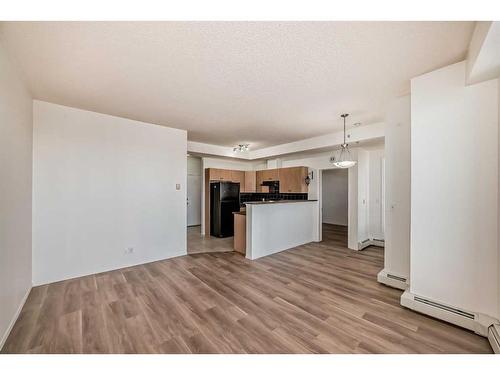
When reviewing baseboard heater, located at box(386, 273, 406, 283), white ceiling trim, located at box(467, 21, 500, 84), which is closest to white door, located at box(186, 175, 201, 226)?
baseboard heater, located at box(386, 273, 406, 283)

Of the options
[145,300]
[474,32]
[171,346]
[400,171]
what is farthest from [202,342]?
[474,32]

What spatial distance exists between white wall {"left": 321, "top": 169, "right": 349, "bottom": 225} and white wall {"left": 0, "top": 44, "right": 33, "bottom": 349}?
25.5ft

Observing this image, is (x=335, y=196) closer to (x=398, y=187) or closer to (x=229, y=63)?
(x=398, y=187)

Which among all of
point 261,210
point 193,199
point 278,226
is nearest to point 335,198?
point 278,226

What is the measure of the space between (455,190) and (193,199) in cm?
687

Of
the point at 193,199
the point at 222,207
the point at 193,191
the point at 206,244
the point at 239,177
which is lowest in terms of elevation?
the point at 206,244

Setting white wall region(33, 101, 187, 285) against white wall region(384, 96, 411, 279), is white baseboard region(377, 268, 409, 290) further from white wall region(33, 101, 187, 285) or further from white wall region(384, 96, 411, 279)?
white wall region(33, 101, 187, 285)

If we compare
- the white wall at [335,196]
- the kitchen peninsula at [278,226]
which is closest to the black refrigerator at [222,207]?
the kitchen peninsula at [278,226]

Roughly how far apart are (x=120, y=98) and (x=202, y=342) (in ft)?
10.1

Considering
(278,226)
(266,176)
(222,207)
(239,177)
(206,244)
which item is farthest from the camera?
(239,177)

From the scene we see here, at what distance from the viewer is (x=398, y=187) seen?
2.78 m

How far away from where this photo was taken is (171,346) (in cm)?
169

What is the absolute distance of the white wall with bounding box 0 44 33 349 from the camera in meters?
1.81

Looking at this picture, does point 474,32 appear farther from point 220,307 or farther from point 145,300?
point 145,300
